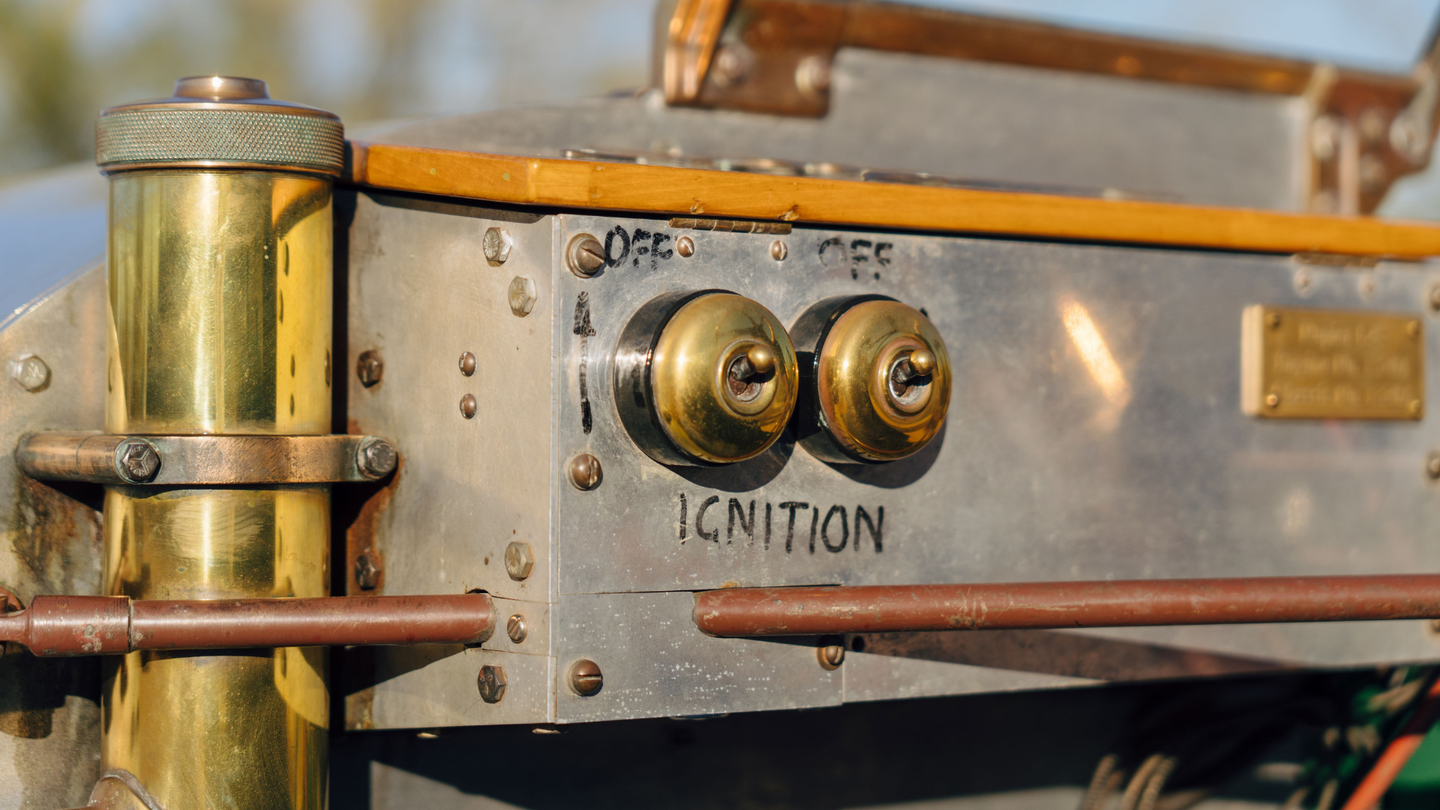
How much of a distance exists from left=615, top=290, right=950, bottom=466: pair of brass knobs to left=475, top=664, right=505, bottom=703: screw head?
26 cm

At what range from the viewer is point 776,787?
1.84m

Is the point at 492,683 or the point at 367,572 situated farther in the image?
the point at 367,572

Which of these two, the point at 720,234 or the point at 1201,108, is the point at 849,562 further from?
the point at 1201,108

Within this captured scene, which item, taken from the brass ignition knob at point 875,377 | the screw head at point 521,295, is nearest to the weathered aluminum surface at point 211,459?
the screw head at point 521,295

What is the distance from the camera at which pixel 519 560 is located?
4.25 feet

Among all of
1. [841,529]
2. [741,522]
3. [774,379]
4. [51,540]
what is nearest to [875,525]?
[841,529]

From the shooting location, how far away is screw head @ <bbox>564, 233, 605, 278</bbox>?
128 centimetres

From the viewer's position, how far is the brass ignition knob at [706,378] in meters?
A: 1.23

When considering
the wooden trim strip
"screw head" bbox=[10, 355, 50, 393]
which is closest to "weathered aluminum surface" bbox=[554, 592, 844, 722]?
the wooden trim strip

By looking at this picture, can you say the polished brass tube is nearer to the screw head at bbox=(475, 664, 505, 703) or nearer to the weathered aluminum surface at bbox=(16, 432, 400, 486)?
the weathered aluminum surface at bbox=(16, 432, 400, 486)

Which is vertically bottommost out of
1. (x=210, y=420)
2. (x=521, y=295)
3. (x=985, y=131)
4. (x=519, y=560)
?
(x=519, y=560)

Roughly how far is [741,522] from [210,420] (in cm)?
50

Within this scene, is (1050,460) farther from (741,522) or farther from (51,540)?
(51,540)

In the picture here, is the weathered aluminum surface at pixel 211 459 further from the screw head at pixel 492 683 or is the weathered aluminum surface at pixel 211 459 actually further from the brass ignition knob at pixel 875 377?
the brass ignition knob at pixel 875 377
